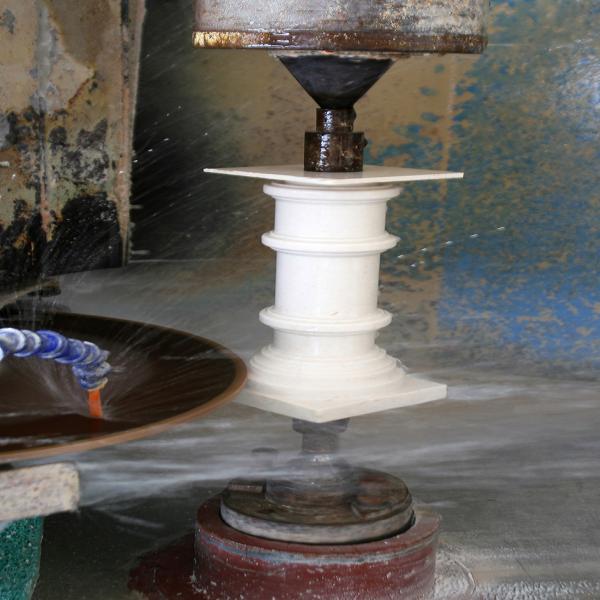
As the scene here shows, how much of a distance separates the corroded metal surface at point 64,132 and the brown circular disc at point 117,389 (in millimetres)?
635

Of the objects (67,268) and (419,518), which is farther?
(67,268)

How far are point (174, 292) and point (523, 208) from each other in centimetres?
97

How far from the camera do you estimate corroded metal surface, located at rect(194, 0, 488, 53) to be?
5.11 feet

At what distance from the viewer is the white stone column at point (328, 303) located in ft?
5.42

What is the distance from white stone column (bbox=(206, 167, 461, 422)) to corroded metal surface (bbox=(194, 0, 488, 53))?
0.63 feet

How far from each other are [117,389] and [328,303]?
0.35m

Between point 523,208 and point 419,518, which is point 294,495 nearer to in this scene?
point 419,518

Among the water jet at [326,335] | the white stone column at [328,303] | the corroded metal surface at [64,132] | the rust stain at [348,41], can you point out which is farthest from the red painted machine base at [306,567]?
the corroded metal surface at [64,132]

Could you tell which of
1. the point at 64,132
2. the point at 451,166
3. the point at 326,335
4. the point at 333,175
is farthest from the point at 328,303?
the point at 451,166

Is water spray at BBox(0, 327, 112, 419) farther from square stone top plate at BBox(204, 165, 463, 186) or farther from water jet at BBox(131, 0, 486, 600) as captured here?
square stone top plate at BBox(204, 165, 463, 186)

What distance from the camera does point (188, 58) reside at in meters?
2.78

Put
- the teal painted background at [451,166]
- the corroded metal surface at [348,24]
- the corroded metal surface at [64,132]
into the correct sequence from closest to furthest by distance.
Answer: the corroded metal surface at [348,24]
the corroded metal surface at [64,132]
the teal painted background at [451,166]

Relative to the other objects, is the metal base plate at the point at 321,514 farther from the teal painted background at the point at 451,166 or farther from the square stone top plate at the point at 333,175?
the teal painted background at the point at 451,166

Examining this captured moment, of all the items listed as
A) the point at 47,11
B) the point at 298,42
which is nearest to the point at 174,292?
the point at 47,11
